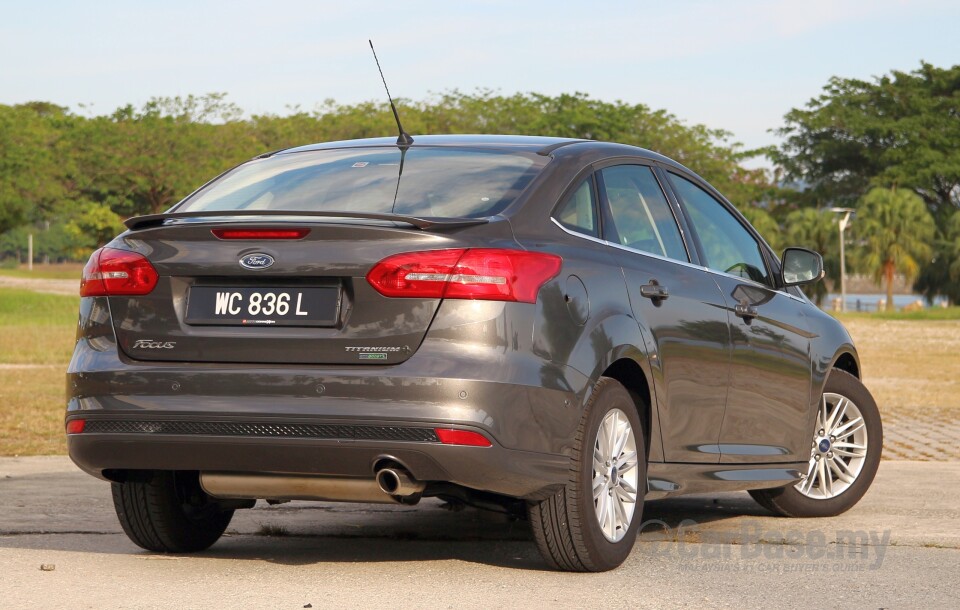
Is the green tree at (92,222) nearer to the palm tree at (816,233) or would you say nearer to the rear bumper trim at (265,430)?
the palm tree at (816,233)

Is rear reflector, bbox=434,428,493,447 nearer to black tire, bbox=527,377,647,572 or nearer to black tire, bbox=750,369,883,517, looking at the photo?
black tire, bbox=527,377,647,572

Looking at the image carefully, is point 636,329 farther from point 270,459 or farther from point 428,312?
point 270,459

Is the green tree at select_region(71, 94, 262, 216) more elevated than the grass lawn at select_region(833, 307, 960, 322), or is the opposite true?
the green tree at select_region(71, 94, 262, 216)

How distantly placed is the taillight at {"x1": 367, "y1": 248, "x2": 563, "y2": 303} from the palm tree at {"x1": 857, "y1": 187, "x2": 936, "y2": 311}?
76578mm

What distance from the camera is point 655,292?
19.6 feet

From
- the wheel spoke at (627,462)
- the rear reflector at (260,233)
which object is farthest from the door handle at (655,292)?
the rear reflector at (260,233)

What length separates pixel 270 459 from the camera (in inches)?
200

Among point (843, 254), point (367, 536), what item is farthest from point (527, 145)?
point (843, 254)

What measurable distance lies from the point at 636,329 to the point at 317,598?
160cm

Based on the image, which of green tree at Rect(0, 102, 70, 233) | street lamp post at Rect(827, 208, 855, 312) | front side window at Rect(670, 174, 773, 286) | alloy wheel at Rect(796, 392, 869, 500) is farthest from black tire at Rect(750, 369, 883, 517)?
street lamp post at Rect(827, 208, 855, 312)

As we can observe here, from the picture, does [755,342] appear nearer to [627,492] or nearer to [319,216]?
[627,492]

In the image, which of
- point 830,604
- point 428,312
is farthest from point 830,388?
point 428,312

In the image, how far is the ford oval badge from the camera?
5137 mm

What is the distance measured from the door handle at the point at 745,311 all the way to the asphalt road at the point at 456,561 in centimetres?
96
